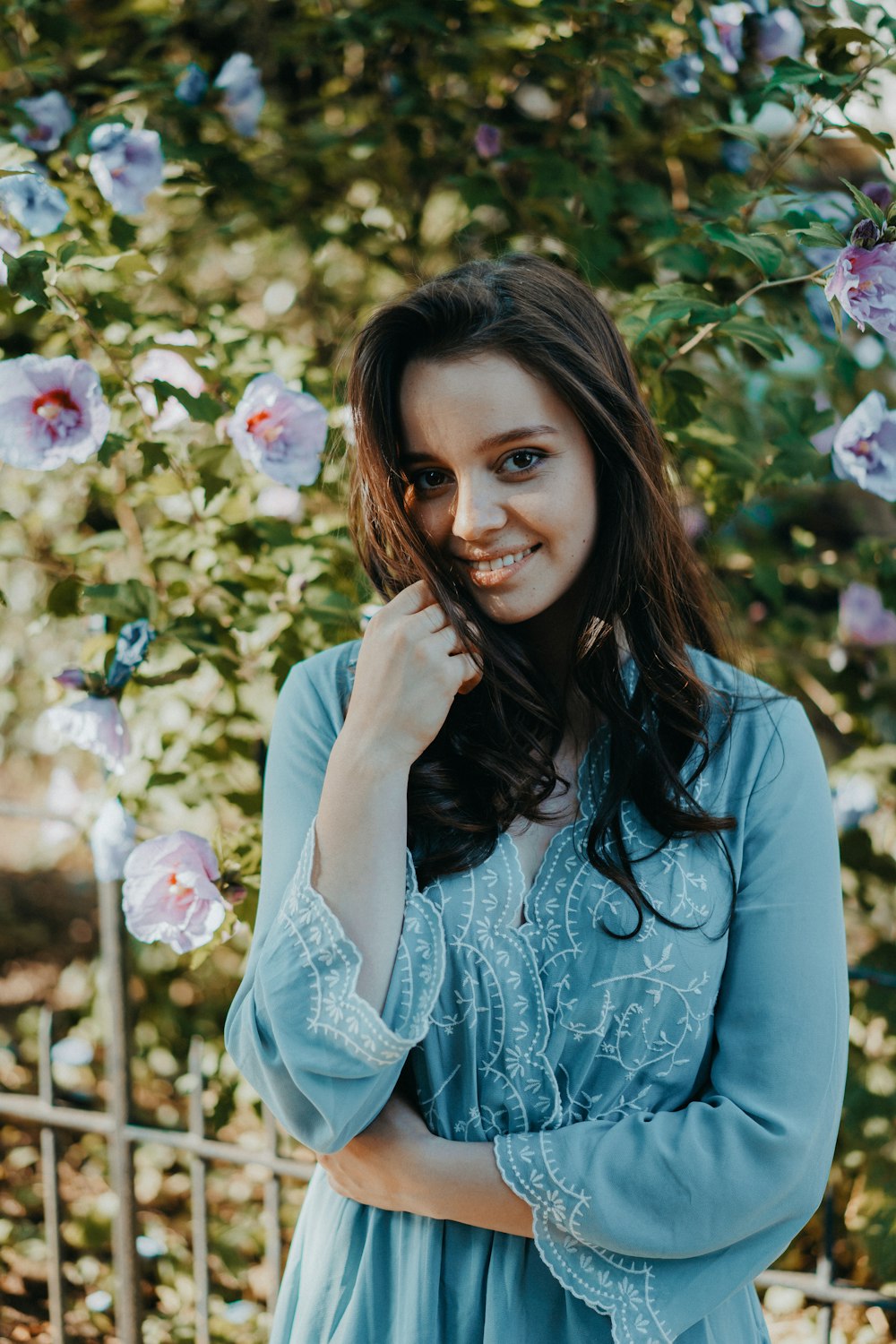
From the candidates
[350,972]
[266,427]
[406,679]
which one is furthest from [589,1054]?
[266,427]

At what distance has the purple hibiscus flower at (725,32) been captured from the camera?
1.79 m

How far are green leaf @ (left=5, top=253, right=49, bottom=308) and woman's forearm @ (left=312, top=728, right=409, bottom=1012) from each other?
0.77m

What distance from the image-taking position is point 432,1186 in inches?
45.1

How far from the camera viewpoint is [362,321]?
4.86ft

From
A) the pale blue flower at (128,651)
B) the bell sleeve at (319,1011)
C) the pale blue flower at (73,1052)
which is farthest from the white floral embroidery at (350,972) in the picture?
the pale blue flower at (73,1052)

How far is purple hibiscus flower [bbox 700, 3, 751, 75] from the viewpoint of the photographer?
179cm

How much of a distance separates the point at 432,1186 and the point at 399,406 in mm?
817

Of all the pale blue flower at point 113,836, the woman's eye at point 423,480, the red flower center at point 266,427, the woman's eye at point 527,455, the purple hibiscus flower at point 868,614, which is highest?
the woman's eye at point 527,455

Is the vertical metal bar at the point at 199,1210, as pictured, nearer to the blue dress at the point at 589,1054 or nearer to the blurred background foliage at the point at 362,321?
the blurred background foliage at the point at 362,321

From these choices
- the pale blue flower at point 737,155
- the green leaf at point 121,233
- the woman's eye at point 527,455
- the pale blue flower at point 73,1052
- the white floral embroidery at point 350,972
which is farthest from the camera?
the pale blue flower at point 73,1052

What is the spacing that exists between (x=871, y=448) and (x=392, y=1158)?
114 cm

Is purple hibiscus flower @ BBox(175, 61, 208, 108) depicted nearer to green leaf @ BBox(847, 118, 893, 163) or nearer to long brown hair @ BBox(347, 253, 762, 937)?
long brown hair @ BBox(347, 253, 762, 937)

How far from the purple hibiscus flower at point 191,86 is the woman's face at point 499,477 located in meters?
1.05

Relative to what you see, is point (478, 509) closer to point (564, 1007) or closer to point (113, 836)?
A: point (564, 1007)
